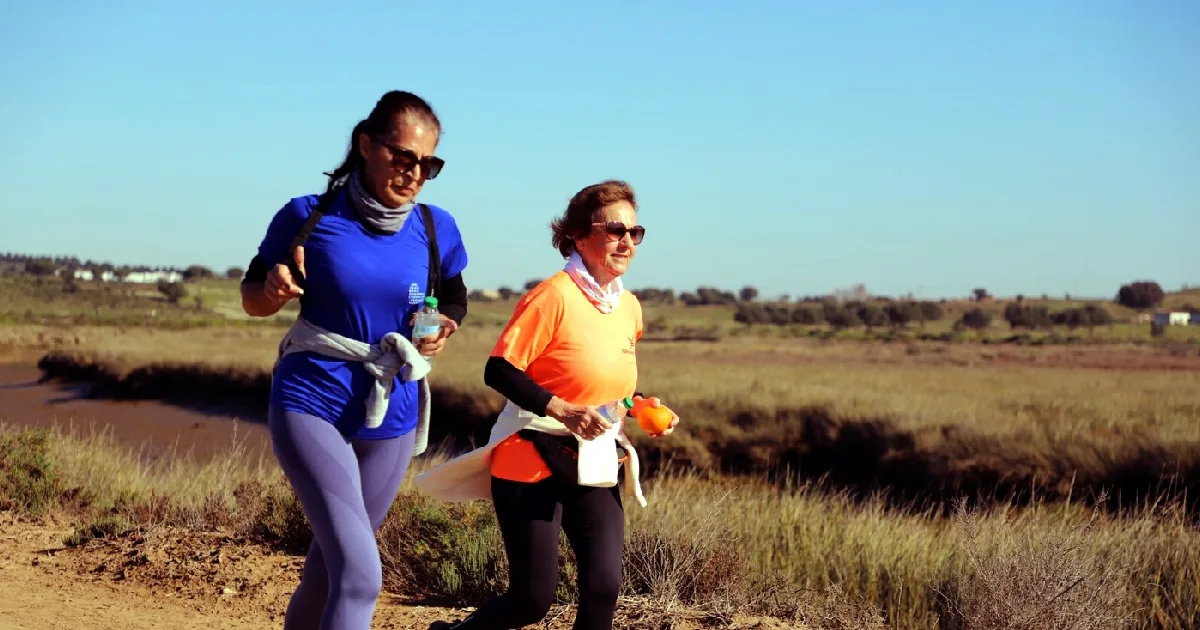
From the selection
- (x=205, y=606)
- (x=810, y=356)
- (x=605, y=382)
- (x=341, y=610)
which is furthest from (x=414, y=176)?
(x=810, y=356)

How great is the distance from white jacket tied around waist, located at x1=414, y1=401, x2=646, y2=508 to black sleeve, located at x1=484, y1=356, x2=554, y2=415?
3.5 inches

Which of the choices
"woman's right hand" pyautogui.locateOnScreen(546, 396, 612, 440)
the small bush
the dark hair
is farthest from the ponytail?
the small bush

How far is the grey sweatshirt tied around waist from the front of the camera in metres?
4.25

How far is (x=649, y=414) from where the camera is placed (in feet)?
15.1

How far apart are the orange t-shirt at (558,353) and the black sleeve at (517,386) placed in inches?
1.6

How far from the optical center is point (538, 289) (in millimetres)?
4633

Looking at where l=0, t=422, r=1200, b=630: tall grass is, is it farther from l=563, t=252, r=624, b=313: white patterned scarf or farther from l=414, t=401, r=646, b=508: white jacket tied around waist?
l=563, t=252, r=624, b=313: white patterned scarf

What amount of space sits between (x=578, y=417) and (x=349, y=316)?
0.84m

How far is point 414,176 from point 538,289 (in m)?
0.63

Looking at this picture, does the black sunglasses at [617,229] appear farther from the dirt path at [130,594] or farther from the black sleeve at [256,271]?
the dirt path at [130,594]

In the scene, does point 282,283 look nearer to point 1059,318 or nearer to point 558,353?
point 558,353

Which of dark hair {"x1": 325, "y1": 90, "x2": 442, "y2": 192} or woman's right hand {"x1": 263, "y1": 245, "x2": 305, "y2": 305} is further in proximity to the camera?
dark hair {"x1": 325, "y1": 90, "x2": 442, "y2": 192}

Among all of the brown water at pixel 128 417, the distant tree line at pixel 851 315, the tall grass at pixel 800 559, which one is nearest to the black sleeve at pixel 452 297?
the tall grass at pixel 800 559

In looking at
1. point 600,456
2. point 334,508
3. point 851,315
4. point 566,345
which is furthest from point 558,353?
point 851,315
